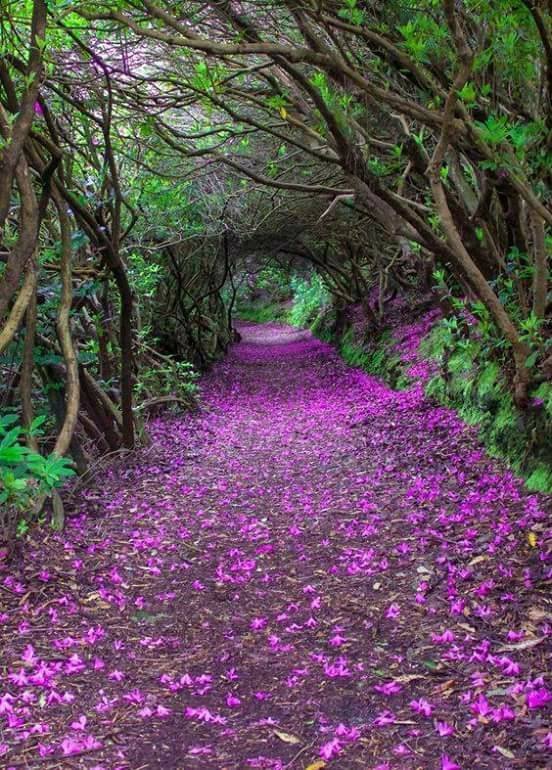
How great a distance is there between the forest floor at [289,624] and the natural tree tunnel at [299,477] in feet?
0.06

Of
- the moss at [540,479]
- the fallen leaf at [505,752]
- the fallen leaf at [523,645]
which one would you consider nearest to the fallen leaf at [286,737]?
the fallen leaf at [505,752]

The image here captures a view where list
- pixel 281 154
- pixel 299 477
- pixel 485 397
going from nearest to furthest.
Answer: pixel 485 397, pixel 299 477, pixel 281 154

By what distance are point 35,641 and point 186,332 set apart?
45.9 ft

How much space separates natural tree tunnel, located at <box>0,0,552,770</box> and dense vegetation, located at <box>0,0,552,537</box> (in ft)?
0.12

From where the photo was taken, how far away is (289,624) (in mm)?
3822

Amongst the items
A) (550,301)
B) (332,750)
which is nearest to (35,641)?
(332,750)

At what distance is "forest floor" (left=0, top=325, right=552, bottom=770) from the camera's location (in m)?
2.66

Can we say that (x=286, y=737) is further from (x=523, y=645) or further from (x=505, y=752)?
(x=523, y=645)

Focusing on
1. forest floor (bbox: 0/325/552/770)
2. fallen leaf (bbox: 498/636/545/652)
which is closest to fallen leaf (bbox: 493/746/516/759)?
forest floor (bbox: 0/325/552/770)

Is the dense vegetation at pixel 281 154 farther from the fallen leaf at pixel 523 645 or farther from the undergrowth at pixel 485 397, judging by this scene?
the fallen leaf at pixel 523 645

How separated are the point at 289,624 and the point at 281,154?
785 cm

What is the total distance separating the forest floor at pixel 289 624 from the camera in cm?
266

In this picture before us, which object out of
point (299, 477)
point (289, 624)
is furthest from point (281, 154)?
point (289, 624)

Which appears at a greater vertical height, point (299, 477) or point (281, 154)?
point (281, 154)
